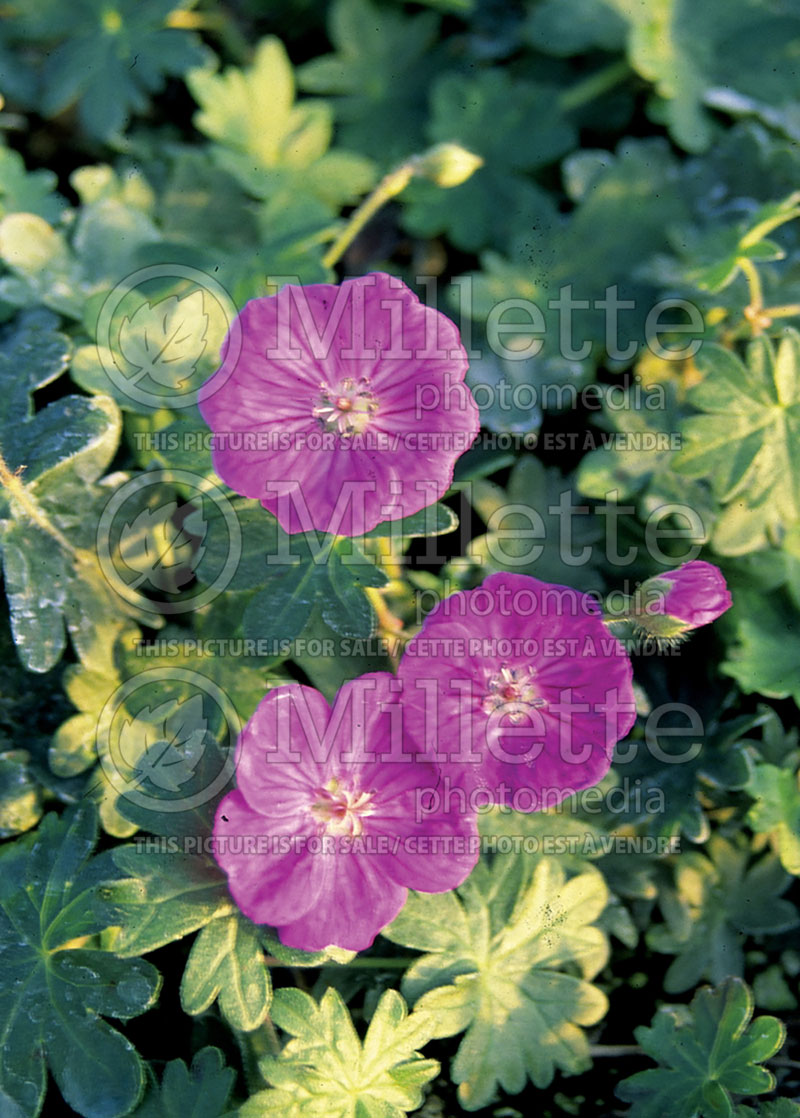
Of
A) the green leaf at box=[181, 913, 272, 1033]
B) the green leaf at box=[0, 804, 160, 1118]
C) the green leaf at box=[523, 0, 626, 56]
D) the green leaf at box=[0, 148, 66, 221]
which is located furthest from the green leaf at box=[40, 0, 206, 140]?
the green leaf at box=[181, 913, 272, 1033]

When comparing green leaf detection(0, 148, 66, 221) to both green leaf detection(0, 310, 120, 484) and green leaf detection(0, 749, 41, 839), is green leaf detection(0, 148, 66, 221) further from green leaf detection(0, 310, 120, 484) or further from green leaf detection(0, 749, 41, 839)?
green leaf detection(0, 749, 41, 839)

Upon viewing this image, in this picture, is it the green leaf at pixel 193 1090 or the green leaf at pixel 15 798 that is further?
the green leaf at pixel 15 798

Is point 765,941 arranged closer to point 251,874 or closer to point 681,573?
point 681,573

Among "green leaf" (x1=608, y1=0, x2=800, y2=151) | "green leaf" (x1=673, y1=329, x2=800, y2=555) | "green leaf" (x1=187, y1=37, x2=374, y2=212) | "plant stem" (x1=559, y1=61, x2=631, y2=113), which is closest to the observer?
"green leaf" (x1=673, y1=329, x2=800, y2=555)

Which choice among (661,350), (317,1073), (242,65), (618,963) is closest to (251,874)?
(317,1073)

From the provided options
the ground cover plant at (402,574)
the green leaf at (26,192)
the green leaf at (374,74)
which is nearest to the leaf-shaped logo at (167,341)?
the ground cover plant at (402,574)

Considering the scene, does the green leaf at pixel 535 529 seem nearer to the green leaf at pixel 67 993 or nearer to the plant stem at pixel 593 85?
the green leaf at pixel 67 993

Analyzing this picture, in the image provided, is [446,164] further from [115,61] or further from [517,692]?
[517,692]
